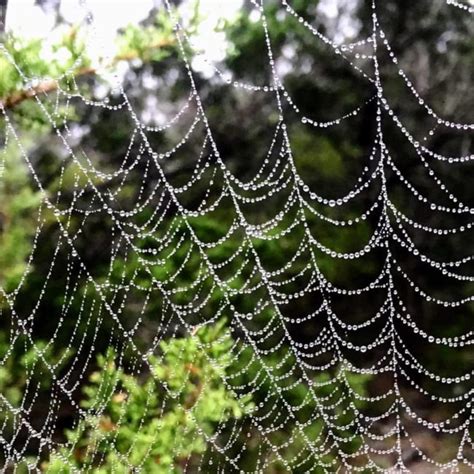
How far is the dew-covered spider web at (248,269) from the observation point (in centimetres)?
316

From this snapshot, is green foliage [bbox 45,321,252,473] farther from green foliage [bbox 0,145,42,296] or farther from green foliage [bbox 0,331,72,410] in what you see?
green foliage [bbox 0,145,42,296]

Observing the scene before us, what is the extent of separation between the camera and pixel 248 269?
404 centimetres

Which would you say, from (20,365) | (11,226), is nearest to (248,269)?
(20,365)

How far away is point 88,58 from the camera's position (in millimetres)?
1867

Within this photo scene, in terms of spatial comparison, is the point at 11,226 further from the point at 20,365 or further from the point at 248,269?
the point at 248,269

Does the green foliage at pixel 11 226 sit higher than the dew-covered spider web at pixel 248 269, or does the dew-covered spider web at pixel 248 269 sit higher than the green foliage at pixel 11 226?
the dew-covered spider web at pixel 248 269

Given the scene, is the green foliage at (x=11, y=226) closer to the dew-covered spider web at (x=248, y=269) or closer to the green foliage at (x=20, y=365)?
the dew-covered spider web at (x=248, y=269)

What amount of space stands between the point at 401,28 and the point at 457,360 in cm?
258

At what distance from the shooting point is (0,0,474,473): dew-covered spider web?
10.4ft

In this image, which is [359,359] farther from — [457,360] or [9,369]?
[9,369]

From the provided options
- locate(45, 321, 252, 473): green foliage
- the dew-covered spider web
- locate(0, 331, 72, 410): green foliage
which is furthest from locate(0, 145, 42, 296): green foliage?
locate(45, 321, 252, 473): green foliage

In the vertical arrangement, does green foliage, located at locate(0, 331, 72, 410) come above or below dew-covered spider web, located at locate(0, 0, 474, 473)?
below

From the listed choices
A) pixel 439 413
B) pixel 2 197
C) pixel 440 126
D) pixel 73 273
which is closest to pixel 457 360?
pixel 439 413

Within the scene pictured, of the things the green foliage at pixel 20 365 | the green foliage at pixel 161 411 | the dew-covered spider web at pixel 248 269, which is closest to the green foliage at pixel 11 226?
the dew-covered spider web at pixel 248 269
